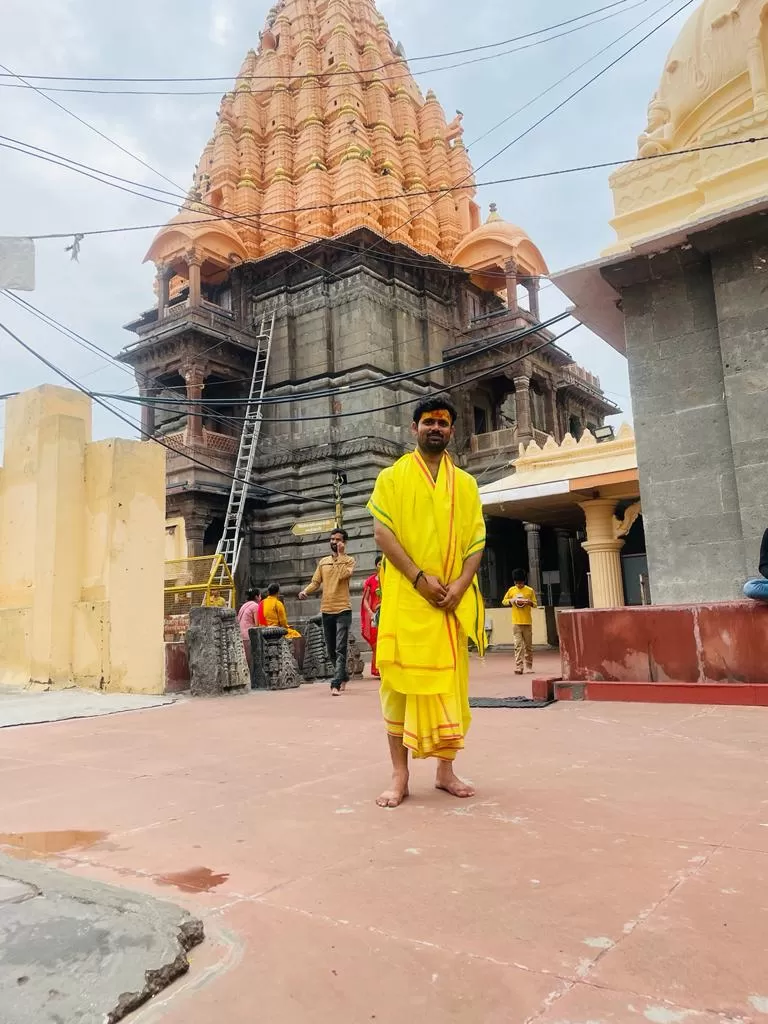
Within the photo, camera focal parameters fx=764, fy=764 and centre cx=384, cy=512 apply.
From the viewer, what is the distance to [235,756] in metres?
3.83

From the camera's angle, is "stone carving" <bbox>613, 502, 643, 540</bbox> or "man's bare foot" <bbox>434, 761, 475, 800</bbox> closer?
"man's bare foot" <bbox>434, 761, 475, 800</bbox>

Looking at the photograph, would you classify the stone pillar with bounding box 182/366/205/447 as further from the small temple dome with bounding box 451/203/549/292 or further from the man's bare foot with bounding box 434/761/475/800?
the man's bare foot with bounding box 434/761/475/800

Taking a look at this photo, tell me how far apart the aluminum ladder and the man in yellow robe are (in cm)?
1622

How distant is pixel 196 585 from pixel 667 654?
372 inches

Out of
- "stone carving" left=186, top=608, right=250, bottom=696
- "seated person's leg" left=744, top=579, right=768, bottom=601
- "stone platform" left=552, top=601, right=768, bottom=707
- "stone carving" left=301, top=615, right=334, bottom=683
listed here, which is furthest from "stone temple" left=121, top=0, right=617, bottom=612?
"seated person's leg" left=744, top=579, right=768, bottom=601

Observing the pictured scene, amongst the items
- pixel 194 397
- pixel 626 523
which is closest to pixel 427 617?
pixel 626 523

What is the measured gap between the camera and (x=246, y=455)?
20906 mm

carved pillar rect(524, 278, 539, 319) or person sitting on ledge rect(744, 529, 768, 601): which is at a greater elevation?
carved pillar rect(524, 278, 539, 319)

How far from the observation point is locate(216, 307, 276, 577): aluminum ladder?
1961cm

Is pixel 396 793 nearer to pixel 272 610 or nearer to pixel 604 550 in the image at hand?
pixel 272 610

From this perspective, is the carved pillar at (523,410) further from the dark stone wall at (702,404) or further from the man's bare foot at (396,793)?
the man's bare foot at (396,793)

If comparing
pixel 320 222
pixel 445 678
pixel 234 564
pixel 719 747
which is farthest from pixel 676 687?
pixel 320 222

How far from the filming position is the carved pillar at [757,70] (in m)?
7.11

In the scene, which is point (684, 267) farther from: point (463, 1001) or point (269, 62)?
point (269, 62)
